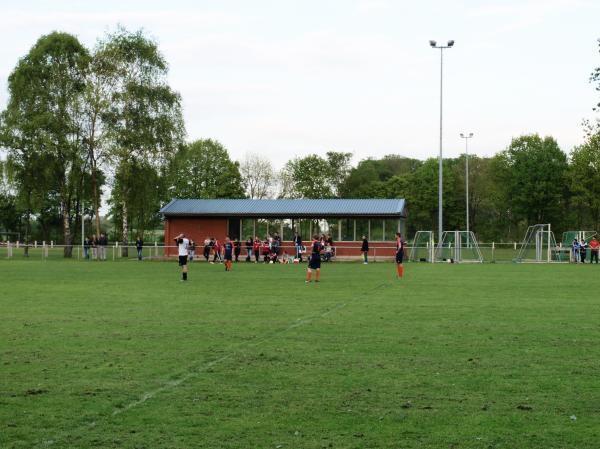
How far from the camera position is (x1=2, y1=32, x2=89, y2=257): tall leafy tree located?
56188mm

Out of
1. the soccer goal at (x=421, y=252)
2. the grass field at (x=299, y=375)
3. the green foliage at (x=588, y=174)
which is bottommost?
the grass field at (x=299, y=375)

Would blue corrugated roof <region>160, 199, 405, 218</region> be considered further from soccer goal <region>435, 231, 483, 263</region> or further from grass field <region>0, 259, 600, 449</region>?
grass field <region>0, 259, 600, 449</region>

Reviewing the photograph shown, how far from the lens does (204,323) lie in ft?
48.7

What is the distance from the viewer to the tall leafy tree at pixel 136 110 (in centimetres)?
5753

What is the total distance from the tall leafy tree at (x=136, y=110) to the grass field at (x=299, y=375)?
3955cm

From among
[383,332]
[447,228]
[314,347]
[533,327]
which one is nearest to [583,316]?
[533,327]

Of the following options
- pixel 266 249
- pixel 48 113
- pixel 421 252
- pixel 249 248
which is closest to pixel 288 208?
pixel 249 248

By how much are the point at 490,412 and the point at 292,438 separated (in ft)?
6.81

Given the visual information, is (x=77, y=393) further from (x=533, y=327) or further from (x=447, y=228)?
(x=447, y=228)

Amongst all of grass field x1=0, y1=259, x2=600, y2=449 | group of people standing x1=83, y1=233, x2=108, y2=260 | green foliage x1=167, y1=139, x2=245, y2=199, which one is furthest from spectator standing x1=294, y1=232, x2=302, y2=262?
green foliage x1=167, y1=139, x2=245, y2=199

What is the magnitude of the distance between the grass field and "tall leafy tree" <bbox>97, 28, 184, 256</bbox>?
39550 mm

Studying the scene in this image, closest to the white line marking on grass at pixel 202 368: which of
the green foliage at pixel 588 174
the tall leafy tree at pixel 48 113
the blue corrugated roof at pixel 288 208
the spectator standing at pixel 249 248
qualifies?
the spectator standing at pixel 249 248

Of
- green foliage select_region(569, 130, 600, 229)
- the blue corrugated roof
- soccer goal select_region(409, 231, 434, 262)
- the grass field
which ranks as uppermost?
green foliage select_region(569, 130, 600, 229)

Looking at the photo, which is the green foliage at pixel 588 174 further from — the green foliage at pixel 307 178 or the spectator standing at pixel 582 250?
the green foliage at pixel 307 178
